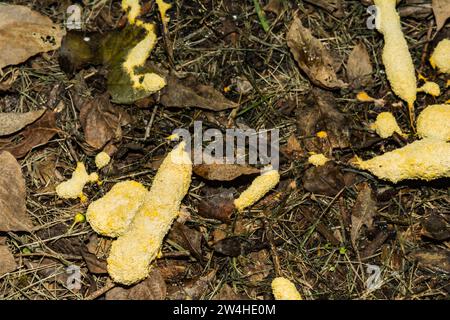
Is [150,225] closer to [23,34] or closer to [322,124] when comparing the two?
[322,124]

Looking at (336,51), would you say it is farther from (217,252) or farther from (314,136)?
(217,252)

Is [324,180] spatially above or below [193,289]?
above

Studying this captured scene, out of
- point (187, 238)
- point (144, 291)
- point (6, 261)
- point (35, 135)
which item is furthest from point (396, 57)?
point (6, 261)

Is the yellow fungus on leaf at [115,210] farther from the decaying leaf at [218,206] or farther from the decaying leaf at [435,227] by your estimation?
the decaying leaf at [435,227]

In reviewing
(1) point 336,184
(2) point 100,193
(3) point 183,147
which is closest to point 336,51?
(1) point 336,184

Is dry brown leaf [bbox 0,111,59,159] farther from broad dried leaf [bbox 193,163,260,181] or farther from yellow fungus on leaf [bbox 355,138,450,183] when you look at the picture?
yellow fungus on leaf [bbox 355,138,450,183]

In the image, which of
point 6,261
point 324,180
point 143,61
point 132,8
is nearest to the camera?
point 6,261

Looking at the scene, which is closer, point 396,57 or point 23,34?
point 396,57
